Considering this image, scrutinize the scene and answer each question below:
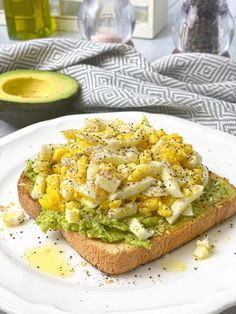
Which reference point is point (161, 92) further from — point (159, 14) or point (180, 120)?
point (159, 14)

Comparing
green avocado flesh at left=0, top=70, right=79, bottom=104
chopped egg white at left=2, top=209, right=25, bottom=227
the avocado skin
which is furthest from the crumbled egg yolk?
green avocado flesh at left=0, top=70, right=79, bottom=104

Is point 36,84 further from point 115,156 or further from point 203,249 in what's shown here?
point 203,249

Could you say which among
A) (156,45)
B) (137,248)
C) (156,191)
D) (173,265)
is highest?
(156,191)

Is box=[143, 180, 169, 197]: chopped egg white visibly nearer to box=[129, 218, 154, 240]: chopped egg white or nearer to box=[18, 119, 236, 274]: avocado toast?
box=[18, 119, 236, 274]: avocado toast

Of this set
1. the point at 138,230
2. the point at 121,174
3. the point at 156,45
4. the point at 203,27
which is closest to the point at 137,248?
the point at 138,230

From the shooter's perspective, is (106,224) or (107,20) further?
(107,20)
